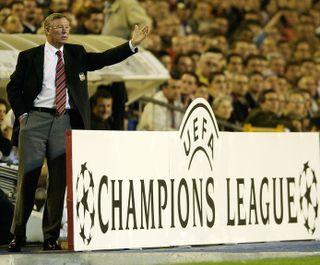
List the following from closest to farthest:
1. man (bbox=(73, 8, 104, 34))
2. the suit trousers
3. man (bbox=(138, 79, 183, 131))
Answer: the suit trousers → man (bbox=(138, 79, 183, 131)) → man (bbox=(73, 8, 104, 34))

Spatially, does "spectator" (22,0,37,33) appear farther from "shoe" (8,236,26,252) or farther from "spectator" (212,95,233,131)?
"shoe" (8,236,26,252)

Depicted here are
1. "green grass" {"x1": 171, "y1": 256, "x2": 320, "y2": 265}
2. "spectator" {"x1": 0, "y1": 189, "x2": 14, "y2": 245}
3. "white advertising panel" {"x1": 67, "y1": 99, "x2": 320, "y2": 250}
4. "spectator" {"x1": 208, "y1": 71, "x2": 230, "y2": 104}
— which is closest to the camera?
"green grass" {"x1": 171, "y1": 256, "x2": 320, "y2": 265}

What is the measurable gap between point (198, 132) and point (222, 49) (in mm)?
9905

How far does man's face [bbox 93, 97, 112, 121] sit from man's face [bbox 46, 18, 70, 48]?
252 cm

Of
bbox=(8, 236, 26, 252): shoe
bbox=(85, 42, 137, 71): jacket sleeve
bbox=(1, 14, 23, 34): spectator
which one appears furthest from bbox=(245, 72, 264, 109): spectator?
bbox=(8, 236, 26, 252): shoe

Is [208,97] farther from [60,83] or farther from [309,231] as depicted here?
[60,83]

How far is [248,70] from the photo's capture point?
22.5 m

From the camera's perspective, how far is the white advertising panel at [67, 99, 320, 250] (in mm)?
12461

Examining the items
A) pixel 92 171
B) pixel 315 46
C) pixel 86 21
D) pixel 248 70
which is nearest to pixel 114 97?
pixel 86 21

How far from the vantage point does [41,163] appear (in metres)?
12.6

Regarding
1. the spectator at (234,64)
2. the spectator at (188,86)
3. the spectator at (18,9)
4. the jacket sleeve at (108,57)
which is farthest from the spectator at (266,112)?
the jacket sleeve at (108,57)

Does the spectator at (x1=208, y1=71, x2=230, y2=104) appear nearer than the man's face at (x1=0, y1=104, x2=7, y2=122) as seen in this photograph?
No

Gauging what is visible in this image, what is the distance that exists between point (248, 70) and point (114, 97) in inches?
243

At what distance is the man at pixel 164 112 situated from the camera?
1864 centimetres
